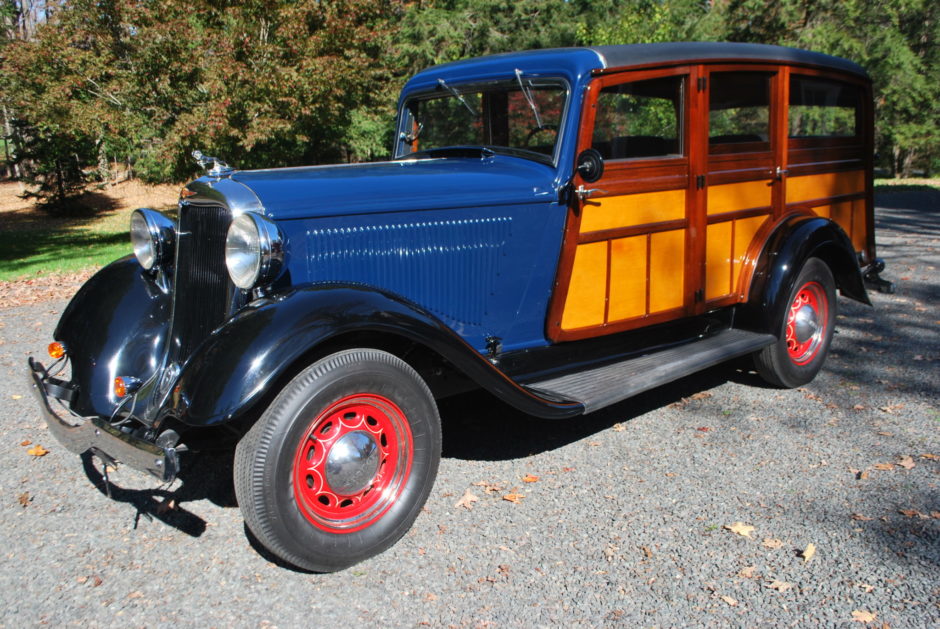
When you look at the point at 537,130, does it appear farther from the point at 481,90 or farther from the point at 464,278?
the point at 464,278

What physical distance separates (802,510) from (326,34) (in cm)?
948

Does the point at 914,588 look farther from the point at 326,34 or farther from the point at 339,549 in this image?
the point at 326,34

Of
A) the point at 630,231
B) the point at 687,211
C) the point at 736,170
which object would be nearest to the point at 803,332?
the point at 736,170

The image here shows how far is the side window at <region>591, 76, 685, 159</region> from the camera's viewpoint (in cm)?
381

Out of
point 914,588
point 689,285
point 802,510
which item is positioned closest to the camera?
point 914,588

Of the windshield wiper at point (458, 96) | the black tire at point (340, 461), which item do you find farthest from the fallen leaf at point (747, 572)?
the windshield wiper at point (458, 96)

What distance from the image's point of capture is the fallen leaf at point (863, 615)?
2.48 m

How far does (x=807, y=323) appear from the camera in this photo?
15.7 ft

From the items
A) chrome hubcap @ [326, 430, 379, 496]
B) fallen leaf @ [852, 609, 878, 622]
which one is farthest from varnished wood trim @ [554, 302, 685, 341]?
fallen leaf @ [852, 609, 878, 622]

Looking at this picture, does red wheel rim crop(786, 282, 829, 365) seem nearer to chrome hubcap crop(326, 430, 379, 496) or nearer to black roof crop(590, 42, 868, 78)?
black roof crop(590, 42, 868, 78)

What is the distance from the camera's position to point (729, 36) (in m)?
21.3

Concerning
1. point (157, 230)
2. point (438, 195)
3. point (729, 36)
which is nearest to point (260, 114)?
point (157, 230)

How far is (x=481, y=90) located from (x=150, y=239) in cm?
196

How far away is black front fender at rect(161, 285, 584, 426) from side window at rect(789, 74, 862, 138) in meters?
3.10
